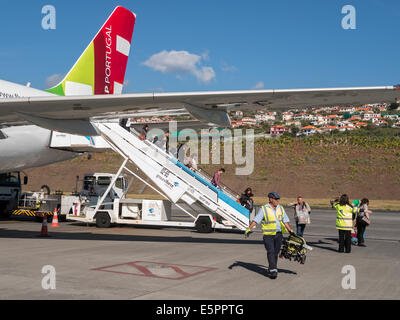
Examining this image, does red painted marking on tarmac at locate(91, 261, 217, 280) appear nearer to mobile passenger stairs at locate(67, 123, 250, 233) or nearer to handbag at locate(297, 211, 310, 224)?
handbag at locate(297, 211, 310, 224)

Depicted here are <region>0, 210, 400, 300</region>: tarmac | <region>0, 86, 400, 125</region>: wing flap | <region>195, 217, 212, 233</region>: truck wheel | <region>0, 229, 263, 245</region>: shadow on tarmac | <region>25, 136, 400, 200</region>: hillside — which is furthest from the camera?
<region>25, 136, 400, 200</region>: hillside

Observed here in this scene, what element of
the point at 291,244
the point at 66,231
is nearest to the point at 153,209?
the point at 66,231

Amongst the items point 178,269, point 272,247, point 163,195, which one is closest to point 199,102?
point 178,269

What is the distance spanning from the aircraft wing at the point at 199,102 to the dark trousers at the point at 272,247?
351 cm

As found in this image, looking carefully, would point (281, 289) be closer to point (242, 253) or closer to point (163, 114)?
point (242, 253)

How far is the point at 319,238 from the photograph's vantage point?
54.7ft

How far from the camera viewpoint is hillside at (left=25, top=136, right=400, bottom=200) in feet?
189

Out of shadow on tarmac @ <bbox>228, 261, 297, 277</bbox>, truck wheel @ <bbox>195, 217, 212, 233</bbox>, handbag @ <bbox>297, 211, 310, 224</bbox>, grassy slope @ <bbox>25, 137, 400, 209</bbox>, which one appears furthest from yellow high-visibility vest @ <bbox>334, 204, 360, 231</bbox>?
grassy slope @ <bbox>25, 137, 400, 209</bbox>

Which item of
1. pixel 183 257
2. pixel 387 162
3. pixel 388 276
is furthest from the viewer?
pixel 387 162

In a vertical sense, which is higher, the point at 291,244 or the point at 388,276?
the point at 291,244

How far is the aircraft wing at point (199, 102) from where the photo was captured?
419 inches

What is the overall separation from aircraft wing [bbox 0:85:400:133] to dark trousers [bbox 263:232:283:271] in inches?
138

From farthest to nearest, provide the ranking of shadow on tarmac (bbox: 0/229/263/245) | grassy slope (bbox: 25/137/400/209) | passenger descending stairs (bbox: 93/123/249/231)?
1. grassy slope (bbox: 25/137/400/209)
2. passenger descending stairs (bbox: 93/123/249/231)
3. shadow on tarmac (bbox: 0/229/263/245)
